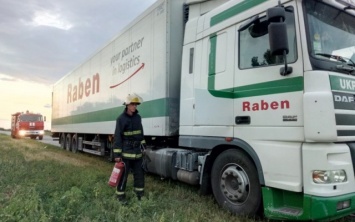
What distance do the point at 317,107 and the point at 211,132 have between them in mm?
1779

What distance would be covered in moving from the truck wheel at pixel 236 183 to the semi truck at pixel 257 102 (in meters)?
0.01

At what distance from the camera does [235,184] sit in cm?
456

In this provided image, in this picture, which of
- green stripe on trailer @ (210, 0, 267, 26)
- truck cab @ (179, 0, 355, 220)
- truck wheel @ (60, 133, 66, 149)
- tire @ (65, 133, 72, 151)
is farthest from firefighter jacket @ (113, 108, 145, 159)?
truck wheel @ (60, 133, 66, 149)

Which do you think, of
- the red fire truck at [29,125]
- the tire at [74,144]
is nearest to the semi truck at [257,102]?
Answer: the tire at [74,144]

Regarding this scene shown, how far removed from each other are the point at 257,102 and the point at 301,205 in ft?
4.32

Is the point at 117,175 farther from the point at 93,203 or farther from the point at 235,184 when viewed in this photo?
the point at 235,184

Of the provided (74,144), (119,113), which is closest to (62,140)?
(74,144)

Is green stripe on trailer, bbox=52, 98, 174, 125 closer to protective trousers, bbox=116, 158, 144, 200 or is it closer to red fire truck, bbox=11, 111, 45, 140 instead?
protective trousers, bbox=116, 158, 144, 200

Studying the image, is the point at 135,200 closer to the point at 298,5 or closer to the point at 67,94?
the point at 298,5

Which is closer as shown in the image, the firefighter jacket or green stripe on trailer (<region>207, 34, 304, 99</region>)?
green stripe on trailer (<region>207, 34, 304, 99</region>)

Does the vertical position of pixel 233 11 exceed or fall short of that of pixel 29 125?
it exceeds it

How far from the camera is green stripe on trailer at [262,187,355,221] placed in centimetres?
352

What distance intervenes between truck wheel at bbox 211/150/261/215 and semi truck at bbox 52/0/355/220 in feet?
0.04

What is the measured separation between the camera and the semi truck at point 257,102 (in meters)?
3.62
